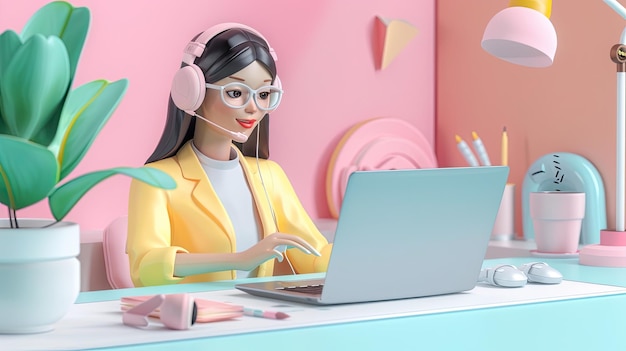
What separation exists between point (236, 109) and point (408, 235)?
0.70m

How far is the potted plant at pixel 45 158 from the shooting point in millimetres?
974

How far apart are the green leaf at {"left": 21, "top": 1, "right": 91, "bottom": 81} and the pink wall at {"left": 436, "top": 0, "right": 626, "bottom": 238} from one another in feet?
5.38

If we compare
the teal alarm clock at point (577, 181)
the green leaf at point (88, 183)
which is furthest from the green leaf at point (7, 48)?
the teal alarm clock at point (577, 181)

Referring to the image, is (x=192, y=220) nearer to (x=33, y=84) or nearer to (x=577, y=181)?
(x=33, y=84)

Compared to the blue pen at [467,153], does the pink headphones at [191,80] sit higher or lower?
higher

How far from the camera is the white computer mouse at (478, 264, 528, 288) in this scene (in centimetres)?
137

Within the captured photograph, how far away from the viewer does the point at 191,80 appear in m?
1.78

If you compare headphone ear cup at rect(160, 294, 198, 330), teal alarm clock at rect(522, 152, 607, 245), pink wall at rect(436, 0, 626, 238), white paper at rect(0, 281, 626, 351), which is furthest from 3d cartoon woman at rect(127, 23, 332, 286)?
pink wall at rect(436, 0, 626, 238)

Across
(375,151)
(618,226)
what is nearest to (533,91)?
(375,151)

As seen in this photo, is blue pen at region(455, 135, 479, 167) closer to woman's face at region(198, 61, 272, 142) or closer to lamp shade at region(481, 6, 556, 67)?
lamp shade at region(481, 6, 556, 67)

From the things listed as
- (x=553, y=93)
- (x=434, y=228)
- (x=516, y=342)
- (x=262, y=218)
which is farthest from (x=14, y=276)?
(x=553, y=93)

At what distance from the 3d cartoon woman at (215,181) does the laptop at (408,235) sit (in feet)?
1.51

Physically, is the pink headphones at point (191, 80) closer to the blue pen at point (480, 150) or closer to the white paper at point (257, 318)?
the white paper at point (257, 318)

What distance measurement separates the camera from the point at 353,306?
119 centimetres
